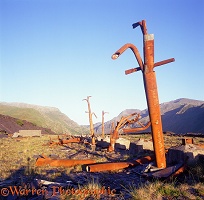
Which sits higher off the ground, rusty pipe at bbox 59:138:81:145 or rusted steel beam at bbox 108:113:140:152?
rusted steel beam at bbox 108:113:140:152

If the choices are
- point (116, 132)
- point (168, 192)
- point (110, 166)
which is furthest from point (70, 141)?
point (168, 192)

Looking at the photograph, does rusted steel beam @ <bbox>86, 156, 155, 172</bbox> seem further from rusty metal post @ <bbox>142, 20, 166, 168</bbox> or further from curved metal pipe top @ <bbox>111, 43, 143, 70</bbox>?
curved metal pipe top @ <bbox>111, 43, 143, 70</bbox>

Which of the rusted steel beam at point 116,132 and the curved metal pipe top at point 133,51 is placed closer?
the curved metal pipe top at point 133,51

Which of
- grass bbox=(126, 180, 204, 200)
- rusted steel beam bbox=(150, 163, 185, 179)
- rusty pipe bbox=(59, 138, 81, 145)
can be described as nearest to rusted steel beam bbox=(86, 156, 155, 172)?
rusted steel beam bbox=(150, 163, 185, 179)

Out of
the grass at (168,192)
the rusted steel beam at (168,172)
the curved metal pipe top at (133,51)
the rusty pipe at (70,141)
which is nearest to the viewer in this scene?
the grass at (168,192)

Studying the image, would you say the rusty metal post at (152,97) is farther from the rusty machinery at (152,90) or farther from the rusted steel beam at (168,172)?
the rusted steel beam at (168,172)

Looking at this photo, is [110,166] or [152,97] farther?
[110,166]

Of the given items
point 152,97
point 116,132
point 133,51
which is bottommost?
point 116,132

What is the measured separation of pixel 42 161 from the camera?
1020 cm

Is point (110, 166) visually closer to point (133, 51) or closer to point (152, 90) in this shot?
point (152, 90)

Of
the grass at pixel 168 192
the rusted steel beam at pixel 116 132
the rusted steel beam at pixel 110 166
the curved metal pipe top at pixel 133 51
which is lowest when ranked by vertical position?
the rusted steel beam at pixel 110 166

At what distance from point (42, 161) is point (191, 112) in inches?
3289

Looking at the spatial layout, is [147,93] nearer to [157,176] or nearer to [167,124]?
[157,176]

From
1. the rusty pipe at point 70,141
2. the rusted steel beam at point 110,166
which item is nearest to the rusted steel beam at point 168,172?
the rusted steel beam at point 110,166
